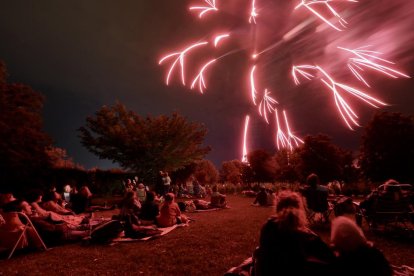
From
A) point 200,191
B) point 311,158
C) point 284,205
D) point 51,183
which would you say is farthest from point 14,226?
point 311,158

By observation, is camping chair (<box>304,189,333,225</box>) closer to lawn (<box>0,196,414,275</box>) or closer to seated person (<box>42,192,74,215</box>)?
lawn (<box>0,196,414,275</box>)

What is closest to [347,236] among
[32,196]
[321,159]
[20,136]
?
[32,196]

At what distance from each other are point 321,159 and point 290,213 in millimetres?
34355

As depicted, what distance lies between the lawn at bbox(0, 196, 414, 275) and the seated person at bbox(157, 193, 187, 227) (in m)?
1.31

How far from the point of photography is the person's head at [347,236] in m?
3.09

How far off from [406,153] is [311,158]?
975 cm

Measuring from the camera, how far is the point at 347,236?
313 centimetres

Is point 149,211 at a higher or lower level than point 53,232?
higher

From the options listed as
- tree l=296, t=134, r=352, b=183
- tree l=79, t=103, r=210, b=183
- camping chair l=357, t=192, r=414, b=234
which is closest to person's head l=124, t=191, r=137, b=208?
camping chair l=357, t=192, r=414, b=234

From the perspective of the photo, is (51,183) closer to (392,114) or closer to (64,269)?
(64,269)

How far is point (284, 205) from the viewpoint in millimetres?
3846

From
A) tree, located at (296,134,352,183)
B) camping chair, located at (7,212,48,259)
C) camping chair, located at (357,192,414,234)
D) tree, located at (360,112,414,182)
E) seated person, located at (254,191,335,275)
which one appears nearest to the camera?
seated person, located at (254,191,335,275)

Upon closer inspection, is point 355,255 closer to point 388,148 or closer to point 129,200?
point 129,200

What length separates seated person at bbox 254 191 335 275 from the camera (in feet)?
11.0
